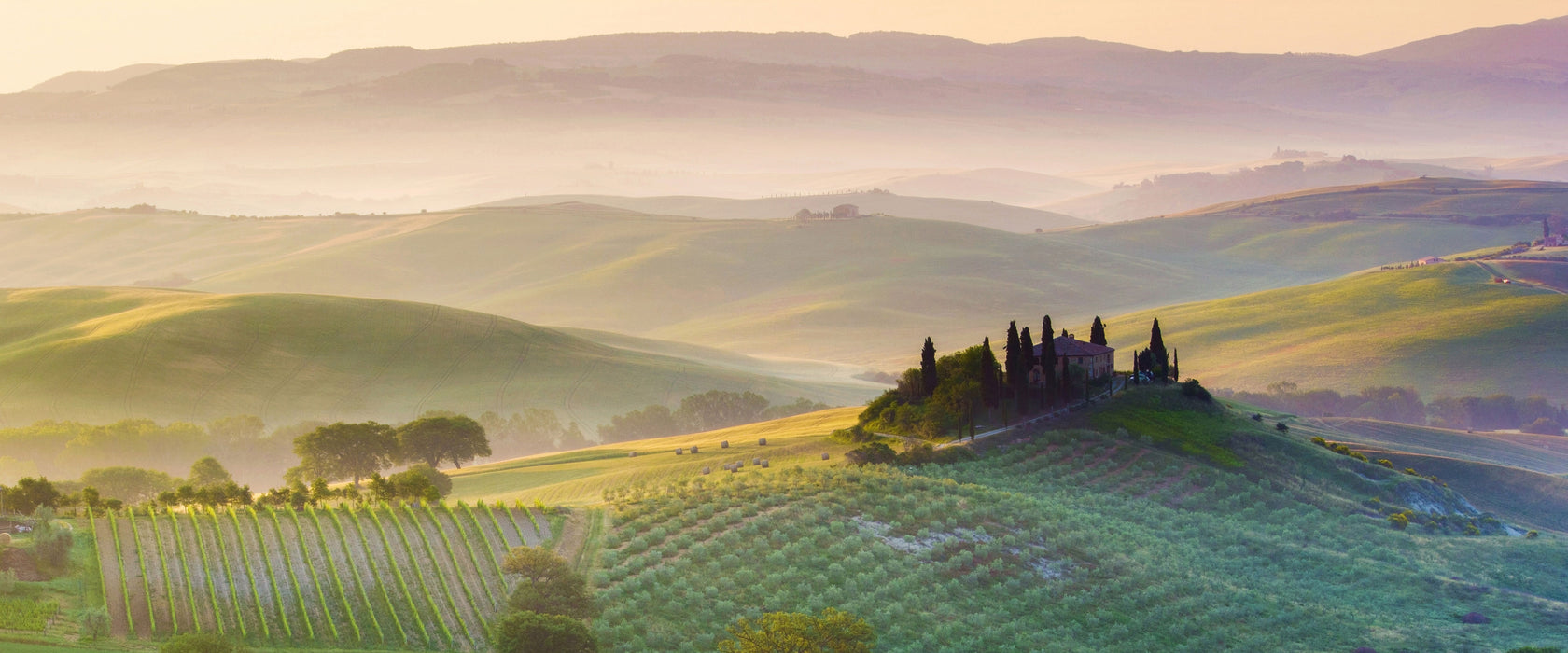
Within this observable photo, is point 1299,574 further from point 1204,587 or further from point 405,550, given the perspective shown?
point 405,550

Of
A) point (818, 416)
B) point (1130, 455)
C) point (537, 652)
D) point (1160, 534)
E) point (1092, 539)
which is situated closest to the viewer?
point (537, 652)

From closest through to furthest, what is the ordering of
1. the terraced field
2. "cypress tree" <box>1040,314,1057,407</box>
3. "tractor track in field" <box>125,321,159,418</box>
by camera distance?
the terraced field
"cypress tree" <box>1040,314,1057,407</box>
"tractor track in field" <box>125,321,159,418</box>

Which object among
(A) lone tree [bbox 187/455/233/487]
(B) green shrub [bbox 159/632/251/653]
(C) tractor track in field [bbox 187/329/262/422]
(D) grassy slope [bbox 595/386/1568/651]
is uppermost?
(C) tractor track in field [bbox 187/329/262/422]

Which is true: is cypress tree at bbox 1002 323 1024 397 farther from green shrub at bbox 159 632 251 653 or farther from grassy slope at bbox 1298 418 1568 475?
green shrub at bbox 159 632 251 653

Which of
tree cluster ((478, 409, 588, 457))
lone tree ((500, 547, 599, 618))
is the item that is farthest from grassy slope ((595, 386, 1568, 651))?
tree cluster ((478, 409, 588, 457))

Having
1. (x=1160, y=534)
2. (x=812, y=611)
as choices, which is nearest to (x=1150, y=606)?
(x=1160, y=534)

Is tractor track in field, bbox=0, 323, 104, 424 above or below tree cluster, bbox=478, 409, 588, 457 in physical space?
above

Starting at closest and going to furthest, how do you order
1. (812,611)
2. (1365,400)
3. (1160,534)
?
(812,611) < (1160,534) < (1365,400)
